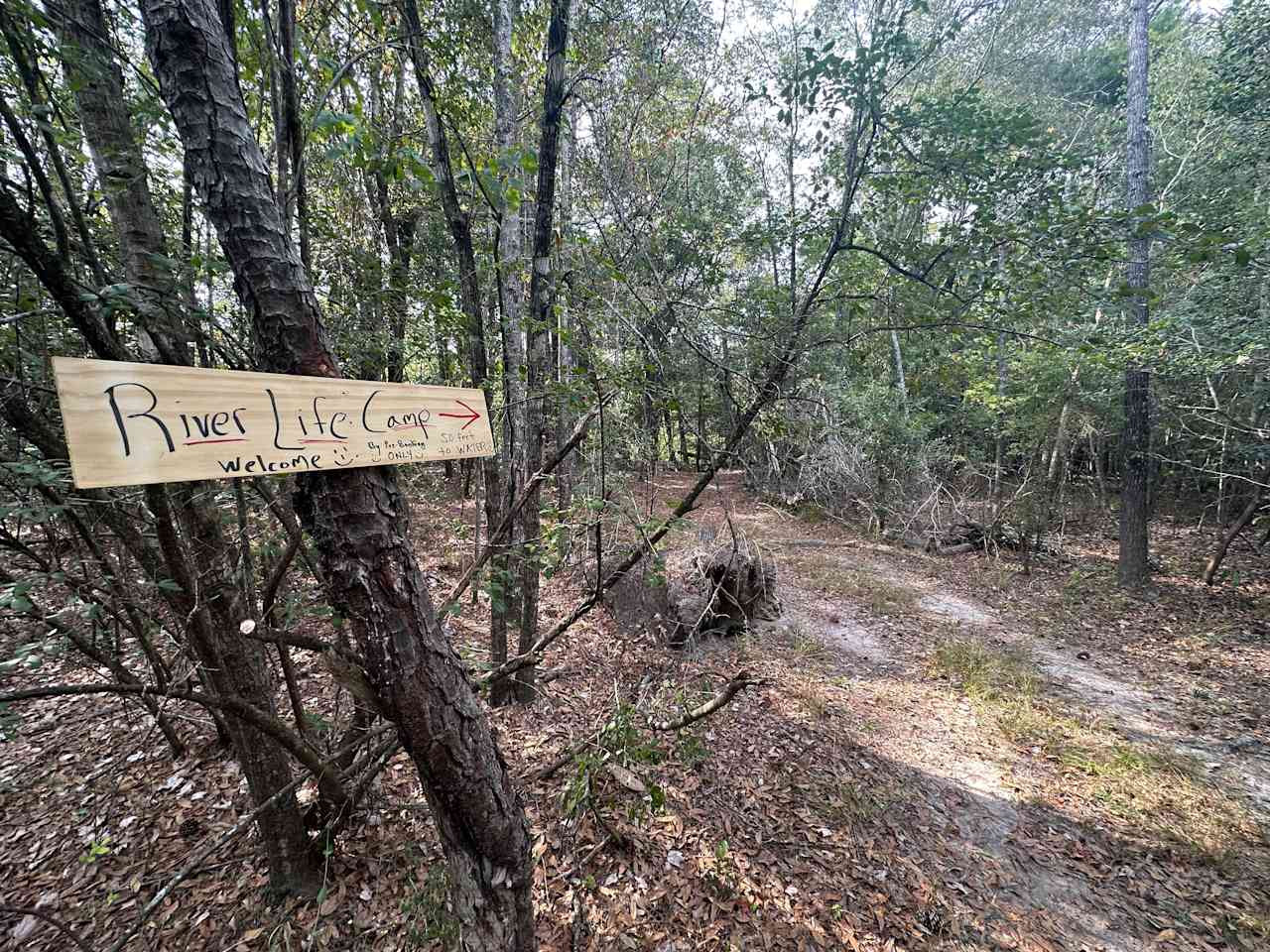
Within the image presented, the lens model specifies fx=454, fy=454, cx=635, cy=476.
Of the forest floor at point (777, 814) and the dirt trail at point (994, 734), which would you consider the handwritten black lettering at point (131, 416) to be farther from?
the dirt trail at point (994, 734)

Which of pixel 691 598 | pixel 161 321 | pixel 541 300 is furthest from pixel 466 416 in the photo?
pixel 691 598

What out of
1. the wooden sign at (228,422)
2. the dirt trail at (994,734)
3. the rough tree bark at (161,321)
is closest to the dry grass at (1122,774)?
the dirt trail at (994,734)

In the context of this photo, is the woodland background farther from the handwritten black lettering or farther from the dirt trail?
the dirt trail

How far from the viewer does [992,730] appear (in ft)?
11.7

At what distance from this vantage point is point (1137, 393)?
6.14 m

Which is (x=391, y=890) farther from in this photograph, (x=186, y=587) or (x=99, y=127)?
(x=99, y=127)

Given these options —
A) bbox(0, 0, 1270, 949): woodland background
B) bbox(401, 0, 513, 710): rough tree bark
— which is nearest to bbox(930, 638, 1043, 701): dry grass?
bbox(0, 0, 1270, 949): woodland background

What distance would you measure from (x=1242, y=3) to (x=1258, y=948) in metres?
9.18

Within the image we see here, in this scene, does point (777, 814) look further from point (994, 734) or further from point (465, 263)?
point (465, 263)

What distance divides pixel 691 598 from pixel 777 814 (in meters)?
2.10

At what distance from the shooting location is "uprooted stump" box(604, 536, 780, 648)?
4578mm

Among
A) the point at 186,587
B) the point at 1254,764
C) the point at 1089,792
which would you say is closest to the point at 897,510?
the point at 1254,764

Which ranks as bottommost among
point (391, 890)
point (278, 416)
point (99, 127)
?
point (391, 890)

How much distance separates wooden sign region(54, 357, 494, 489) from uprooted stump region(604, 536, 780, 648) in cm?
363
